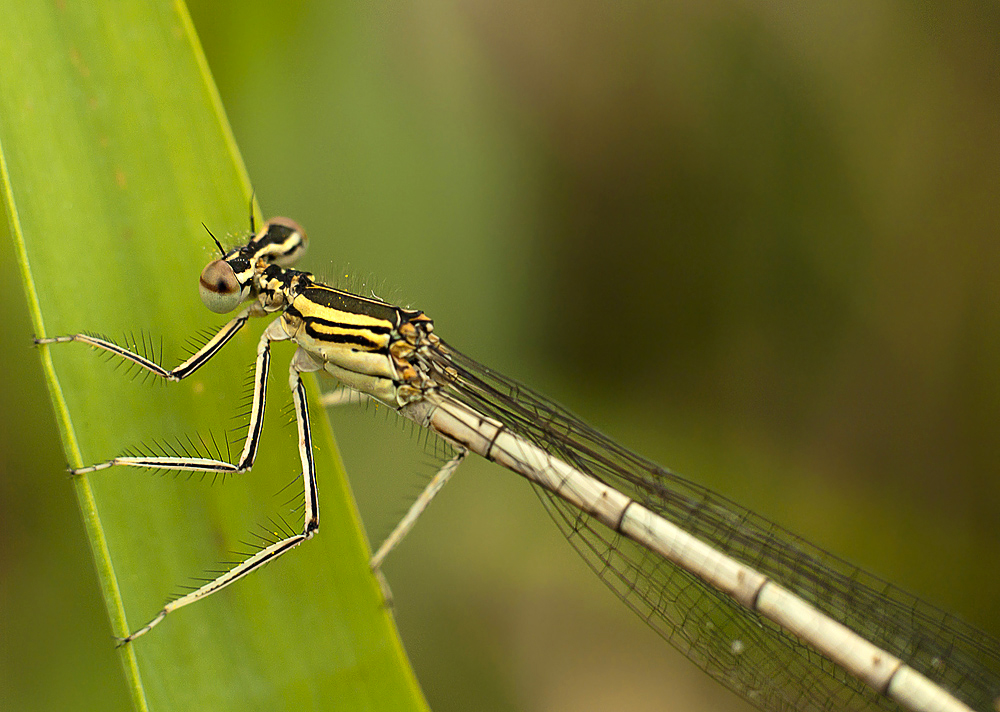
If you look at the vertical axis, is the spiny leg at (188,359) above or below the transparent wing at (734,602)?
below

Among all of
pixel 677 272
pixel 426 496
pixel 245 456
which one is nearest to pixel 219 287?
pixel 245 456

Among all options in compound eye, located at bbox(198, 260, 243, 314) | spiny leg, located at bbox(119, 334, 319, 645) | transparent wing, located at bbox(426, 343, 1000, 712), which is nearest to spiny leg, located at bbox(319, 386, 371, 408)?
spiny leg, located at bbox(119, 334, 319, 645)

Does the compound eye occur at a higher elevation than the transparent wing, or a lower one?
lower

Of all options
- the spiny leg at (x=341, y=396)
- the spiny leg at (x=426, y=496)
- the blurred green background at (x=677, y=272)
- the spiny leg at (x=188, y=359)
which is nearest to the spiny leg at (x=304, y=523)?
the spiny leg at (x=188, y=359)

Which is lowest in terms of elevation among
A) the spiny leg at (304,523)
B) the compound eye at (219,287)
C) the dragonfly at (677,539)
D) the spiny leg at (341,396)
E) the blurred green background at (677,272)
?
the spiny leg at (304,523)

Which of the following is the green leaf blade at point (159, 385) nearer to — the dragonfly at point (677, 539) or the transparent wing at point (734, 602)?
the dragonfly at point (677, 539)

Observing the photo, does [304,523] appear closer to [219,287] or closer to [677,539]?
[219,287]

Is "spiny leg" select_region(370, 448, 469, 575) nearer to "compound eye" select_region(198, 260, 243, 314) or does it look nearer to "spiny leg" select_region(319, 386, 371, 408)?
"spiny leg" select_region(319, 386, 371, 408)

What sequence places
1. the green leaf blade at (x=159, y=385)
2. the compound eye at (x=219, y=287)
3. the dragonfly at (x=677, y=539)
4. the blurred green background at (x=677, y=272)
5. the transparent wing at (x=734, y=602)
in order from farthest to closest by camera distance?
the blurred green background at (x=677, y=272) → the transparent wing at (x=734, y=602) → the dragonfly at (x=677, y=539) → the compound eye at (x=219, y=287) → the green leaf blade at (x=159, y=385)
